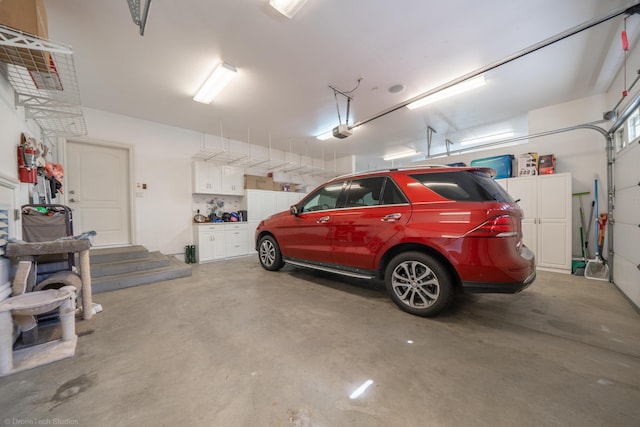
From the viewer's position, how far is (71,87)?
3.32 meters

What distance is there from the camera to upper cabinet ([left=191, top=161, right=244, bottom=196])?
17.0ft

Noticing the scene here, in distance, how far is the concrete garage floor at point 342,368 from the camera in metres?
1.11

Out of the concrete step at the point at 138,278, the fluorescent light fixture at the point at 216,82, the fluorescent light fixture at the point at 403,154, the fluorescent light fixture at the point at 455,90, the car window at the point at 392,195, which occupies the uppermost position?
the fluorescent light fixture at the point at 403,154

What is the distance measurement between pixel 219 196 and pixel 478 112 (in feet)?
21.0

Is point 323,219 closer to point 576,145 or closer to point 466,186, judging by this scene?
point 466,186

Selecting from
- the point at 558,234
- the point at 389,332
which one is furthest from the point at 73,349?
the point at 558,234

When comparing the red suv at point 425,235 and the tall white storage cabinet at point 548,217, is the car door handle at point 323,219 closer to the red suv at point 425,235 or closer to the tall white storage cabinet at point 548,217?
the red suv at point 425,235

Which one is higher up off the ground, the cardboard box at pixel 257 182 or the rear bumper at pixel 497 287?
the cardboard box at pixel 257 182

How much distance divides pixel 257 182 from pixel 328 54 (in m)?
4.10

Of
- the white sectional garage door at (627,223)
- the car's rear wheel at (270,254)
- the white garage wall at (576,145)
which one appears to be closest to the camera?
the white sectional garage door at (627,223)

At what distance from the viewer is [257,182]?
6219 mm

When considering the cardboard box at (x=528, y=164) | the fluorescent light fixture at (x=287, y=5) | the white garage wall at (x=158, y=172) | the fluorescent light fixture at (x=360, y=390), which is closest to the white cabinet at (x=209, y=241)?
the white garage wall at (x=158, y=172)

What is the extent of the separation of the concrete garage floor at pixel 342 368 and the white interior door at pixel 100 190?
2730mm

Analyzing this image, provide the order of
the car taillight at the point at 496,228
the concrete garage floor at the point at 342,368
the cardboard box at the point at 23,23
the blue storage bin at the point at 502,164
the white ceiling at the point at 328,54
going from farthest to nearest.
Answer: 1. the blue storage bin at the point at 502,164
2. the white ceiling at the point at 328,54
3. the car taillight at the point at 496,228
4. the cardboard box at the point at 23,23
5. the concrete garage floor at the point at 342,368
